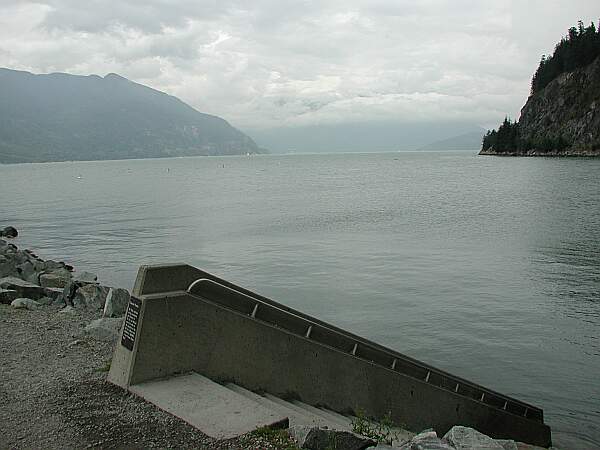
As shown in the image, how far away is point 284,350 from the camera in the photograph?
845 centimetres

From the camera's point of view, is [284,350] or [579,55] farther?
[579,55]

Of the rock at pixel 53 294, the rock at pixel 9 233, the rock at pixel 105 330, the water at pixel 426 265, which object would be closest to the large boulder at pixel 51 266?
the water at pixel 426 265

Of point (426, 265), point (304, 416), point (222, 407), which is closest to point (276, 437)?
point (222, 407)

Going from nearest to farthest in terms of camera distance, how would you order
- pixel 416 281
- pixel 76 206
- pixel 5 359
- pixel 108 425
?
pixel 108 425 < pixel 5 359 < pixel 416 281 < pixel 76 206

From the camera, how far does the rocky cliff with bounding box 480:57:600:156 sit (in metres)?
150

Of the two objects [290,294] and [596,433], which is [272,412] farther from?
[290,294]

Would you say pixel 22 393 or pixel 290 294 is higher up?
pixel 22 393

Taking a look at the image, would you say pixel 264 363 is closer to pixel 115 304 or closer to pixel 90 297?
pixel 115 304

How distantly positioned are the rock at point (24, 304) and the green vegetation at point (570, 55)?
173 meters

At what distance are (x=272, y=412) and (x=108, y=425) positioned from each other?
5.82 feet

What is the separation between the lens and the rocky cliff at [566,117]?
15000cm

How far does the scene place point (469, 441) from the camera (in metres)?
7.73

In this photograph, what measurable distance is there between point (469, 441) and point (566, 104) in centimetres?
17253

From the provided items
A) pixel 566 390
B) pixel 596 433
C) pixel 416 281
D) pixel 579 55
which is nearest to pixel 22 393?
pixel 596 433
